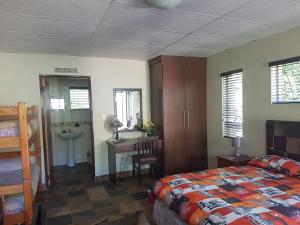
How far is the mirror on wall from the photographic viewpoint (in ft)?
14.8

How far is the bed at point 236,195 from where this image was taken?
1.66 meters

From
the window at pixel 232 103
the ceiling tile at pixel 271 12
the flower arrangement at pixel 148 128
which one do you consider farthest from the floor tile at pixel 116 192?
the ceiling tile at pixel 271 12

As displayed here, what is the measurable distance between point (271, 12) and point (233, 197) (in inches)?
72.1

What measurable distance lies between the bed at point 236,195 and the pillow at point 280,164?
0.11 ft

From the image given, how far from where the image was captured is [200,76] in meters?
4.50

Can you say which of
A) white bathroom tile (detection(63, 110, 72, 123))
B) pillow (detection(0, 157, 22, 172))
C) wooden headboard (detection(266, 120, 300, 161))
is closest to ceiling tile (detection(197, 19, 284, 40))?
wooden headboard (detection(266, 120, 300, 161))

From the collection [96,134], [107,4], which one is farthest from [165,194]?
[96,134]

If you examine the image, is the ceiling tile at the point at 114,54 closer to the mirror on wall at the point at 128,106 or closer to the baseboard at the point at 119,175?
the mirror on wall at the point at 128,106

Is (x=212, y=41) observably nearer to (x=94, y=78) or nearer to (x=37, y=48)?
(x=94, y=78)

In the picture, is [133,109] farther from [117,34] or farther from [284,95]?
[284,95]

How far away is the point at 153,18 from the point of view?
2.40 metres

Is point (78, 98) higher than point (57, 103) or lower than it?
higher

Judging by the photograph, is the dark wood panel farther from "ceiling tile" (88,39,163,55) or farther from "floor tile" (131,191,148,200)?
"floor tile" (131,191,148,200)

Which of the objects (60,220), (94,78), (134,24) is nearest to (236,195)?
(134,24)
